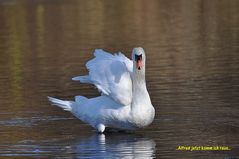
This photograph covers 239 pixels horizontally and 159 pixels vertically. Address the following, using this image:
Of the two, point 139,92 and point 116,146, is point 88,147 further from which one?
point 139,92

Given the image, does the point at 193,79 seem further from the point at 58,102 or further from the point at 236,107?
the point at 58,102

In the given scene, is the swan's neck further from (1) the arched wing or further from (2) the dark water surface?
(2) the dark water surface

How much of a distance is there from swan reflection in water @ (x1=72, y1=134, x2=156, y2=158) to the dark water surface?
1 centimetres

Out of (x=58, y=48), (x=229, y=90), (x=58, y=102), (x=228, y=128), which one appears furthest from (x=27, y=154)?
(x=58, y=48)

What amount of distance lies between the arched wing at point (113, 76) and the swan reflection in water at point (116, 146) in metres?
0.56

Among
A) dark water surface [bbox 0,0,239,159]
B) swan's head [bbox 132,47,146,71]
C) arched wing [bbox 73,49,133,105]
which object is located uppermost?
swan's head [bbox 132,47,146,71]

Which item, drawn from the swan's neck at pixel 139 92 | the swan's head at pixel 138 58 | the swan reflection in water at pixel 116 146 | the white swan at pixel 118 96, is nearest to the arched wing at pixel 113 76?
the white swan at pixel 118 96

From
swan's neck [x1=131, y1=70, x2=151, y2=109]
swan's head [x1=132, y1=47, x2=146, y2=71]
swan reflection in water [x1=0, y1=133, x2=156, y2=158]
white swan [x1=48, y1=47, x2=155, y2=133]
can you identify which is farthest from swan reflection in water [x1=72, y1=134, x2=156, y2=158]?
swan's head [x1=132, y1=47, x2=146, y2=71]

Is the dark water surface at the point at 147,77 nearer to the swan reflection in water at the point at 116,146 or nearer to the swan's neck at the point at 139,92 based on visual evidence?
the swan reflection in water at the point at 116,146

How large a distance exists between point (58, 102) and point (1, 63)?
9298 millimetres

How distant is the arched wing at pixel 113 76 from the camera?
41.0 ft

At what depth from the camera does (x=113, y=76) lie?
1266 centimetres

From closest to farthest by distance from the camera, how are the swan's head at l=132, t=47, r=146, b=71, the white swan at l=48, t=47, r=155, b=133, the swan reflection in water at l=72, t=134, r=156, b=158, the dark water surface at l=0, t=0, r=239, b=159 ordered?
1. the swan reflection in water at l=72, t=134, r=156, b=158
2. the dark water surface at l=0, t=0, r=239, b=159
3. the white swan at l=48, t=47, r=155, b=133
4. the swan's head at l=132, t=47, r=146, b=71

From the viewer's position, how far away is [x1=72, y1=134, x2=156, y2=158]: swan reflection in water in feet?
36.6
